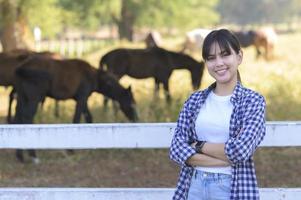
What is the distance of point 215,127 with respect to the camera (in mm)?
3062

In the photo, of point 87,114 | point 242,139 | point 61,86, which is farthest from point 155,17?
point 242,139

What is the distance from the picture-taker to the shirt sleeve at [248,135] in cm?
296

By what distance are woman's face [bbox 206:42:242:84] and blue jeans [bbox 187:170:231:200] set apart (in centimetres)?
50

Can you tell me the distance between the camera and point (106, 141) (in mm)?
4328

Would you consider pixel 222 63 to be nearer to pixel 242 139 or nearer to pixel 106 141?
pixel 242 139

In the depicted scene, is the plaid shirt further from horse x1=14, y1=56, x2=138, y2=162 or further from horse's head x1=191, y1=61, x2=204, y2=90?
horse's head x1=191, y1=61, x2=204, y2=90

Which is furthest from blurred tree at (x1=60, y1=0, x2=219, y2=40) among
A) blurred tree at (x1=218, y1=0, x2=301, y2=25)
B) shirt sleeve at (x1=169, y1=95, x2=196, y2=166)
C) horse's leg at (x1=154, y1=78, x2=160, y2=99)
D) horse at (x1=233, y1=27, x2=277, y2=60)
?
blurred tree at (x1=218, y1=0, x2=301, y2=25)

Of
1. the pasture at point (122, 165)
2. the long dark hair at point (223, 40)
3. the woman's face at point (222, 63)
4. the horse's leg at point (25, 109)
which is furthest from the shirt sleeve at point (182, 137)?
the horse's leg at point (25, 109)

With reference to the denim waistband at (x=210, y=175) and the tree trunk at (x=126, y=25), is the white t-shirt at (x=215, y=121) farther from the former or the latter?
the tree trunk at (x=126, y=25)

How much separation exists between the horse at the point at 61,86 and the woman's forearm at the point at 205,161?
574 centimetres

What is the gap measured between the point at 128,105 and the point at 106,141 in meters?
5.93

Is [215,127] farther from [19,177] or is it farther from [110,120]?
[110,120]

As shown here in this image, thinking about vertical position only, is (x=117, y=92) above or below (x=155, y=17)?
above

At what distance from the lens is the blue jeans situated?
118 inches
